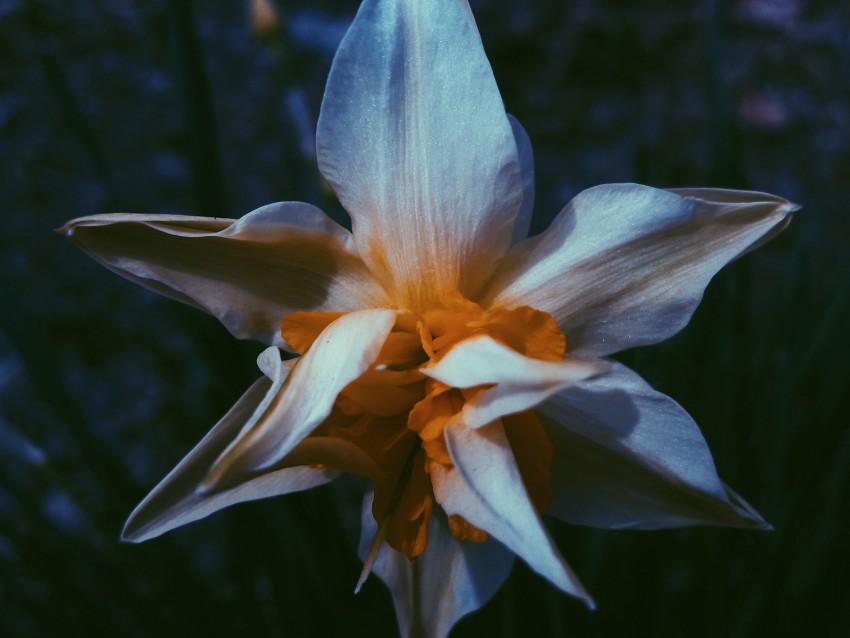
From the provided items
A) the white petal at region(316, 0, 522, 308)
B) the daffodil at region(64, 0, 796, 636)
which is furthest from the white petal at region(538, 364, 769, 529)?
the white petal at region(316, 0, 522, 308)

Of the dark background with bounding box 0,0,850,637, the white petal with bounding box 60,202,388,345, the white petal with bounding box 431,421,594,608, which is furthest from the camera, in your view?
the dark background with bounding box 0,0,850,637

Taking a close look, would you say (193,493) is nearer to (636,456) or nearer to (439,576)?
(439,576)

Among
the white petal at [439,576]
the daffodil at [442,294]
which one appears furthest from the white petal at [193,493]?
the white petal at [439,576]

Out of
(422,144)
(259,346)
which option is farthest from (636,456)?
(259,346)

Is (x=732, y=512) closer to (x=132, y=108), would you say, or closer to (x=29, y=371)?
(x=29, y=371)

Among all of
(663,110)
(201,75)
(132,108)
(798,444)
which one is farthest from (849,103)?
(201,75)

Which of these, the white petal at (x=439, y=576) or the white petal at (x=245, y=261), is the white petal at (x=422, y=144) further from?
the white petal at (x=439, y=576)

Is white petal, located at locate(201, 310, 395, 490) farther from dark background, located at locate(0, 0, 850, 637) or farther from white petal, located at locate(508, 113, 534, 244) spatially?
dark background, located at locate(0, 0, 850, 637)
